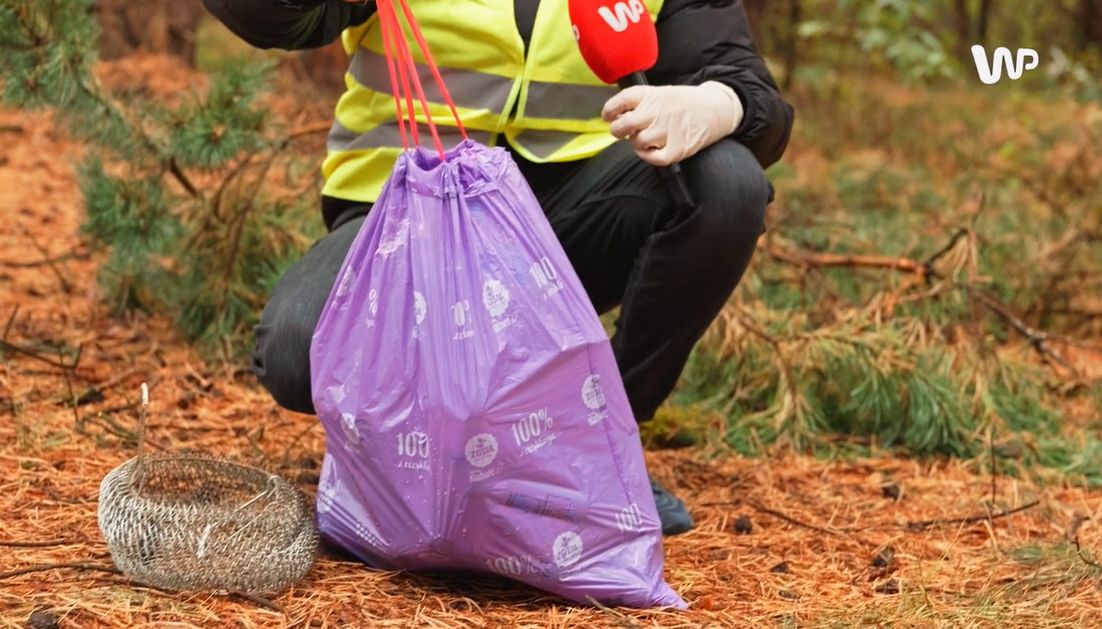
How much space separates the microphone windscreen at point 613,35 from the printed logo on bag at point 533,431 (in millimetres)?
483

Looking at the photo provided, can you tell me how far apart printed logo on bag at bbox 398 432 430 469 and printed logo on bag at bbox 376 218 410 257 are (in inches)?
8.4

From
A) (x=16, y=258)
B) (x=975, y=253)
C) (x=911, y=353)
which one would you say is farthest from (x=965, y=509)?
(x=16, y=258)

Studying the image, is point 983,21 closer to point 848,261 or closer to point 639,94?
point 848,261

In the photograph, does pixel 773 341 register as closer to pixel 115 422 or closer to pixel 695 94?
pixel 695 94

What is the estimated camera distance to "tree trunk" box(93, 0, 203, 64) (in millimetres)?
4188

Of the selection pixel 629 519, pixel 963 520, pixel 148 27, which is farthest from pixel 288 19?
pixel 148 27

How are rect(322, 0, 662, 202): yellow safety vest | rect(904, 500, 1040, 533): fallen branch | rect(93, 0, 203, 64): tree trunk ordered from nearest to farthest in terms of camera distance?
rect(322, 0, 662, 202): yellow safety vest, rect(904, 500, 1040, 533): fallen branch, rect(93, 0, 203, 64): tree trunk

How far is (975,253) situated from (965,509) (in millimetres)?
825

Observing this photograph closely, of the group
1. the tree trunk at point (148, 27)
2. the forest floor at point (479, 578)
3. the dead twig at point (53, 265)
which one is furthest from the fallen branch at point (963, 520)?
the tree trunk at point (148, 27)

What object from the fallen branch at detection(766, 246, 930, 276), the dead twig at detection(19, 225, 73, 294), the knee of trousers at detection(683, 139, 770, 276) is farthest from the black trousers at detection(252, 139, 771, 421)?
the dead twig at detection(19, 225, 73, 294)

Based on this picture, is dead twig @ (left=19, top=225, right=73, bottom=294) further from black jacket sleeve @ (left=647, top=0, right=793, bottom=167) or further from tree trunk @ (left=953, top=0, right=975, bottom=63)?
tree trunk @ (left=953, top=0, right=975, bottom=63)

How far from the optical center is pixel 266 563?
5.08 feet

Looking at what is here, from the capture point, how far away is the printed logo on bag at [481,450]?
58.1 inches

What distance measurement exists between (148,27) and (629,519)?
3220 mm
